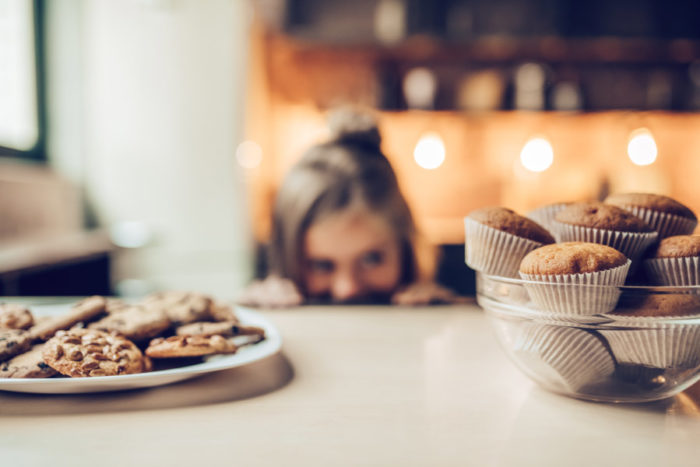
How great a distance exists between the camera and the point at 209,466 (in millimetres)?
353

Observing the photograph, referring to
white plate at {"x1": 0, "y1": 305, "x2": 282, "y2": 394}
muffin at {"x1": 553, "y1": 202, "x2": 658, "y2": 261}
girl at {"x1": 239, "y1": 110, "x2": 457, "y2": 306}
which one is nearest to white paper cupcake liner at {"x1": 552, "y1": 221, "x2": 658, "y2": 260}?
muffin at {"x1": 553, "y1": 202, "x2": 658, "y2": 261}

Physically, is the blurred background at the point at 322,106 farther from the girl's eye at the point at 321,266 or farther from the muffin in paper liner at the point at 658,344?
the muffin in paper liner at the point at 658,344

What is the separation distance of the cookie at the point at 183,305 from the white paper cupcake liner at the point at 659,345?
0.45 metres

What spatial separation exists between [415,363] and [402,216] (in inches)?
31.4

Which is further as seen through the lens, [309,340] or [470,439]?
[309,340]

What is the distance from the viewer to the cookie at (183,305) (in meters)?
0.59

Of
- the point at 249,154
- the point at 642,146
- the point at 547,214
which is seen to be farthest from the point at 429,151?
the point at 547,214

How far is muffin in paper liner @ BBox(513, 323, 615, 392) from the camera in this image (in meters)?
0.44

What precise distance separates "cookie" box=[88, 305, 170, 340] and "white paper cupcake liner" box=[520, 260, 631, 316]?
1.29 ft

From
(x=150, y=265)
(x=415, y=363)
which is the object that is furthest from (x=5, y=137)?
(x=415, y=363)

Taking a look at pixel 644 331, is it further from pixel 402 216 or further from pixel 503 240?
pixel 402 216

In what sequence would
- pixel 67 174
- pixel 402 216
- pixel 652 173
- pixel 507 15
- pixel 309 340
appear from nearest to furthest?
pixel 309 340
pixel 402 216
pixel 67 174
pixel 507 15
pixel 652 173

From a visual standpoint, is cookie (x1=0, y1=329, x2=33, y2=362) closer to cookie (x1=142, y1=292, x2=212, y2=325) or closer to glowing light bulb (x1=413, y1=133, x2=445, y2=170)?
cookie (x1=142, y1=292, x2=212, y2=325)

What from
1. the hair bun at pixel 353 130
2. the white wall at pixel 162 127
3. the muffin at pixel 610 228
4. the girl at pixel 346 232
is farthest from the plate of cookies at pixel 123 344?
the white wall at pixel 162 127
